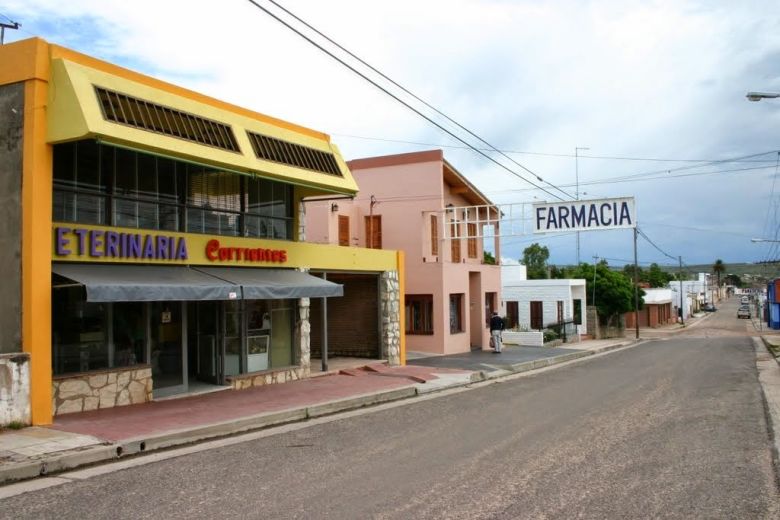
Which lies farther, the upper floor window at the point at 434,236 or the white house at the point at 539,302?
the white house at the point at 539,302

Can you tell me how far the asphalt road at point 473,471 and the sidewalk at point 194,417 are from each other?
31.7 inches

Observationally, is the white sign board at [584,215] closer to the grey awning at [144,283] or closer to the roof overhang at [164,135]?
the roof overhang at [164,135]

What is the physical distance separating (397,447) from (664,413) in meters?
5.57

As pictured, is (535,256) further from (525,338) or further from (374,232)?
(374,232)

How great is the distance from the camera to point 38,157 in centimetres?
1049

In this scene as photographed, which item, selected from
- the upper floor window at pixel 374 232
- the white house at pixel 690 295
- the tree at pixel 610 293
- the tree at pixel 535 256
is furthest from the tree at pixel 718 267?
the upper floor window at pixel 374 232

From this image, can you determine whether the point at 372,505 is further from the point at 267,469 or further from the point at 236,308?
the point at 236,308

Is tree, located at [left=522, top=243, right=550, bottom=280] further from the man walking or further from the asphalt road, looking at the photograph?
the asphalt road

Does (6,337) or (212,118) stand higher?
(212,118)

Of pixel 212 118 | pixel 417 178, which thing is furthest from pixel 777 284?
pixel 212 118

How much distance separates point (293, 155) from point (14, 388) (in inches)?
301

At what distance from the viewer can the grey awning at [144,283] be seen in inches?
414

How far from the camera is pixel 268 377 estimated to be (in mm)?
15383

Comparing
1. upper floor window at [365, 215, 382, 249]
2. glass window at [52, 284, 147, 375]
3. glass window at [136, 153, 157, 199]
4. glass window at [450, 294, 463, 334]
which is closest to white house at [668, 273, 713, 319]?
glass window at [450, 294, 463, 334]
